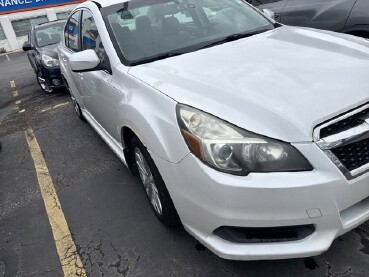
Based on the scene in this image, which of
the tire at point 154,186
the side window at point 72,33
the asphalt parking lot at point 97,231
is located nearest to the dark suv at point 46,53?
the asphalt parking lot at point 97,231

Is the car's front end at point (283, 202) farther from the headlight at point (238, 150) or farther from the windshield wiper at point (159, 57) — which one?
the windshield wiper at point (159, 57)

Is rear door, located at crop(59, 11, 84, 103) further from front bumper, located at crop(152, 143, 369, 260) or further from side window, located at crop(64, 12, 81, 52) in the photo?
front bumper, located at crop(152, 143, 369, 260)

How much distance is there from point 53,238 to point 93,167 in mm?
1266

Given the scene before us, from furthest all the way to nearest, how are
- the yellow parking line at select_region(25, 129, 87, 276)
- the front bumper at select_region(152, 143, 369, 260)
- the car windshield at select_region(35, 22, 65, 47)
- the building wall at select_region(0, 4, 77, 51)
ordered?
the building wall at select_region(0, 4, 77, 51)
the car windshield at select_region(35, 22, 65, 47)
the yellow parking line at select_region(25, 129, 87, 276)
the front bumper at select_region(152, 143, 369, 260)

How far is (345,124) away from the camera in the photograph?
1.95m

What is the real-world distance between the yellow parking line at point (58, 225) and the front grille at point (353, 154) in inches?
72.8

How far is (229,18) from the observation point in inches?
134

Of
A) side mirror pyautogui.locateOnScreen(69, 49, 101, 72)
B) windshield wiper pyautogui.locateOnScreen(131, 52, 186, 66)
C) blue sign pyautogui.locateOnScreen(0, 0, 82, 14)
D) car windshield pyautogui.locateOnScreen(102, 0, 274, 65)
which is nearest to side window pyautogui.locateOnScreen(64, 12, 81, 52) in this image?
car windshield pyautogui.locateOnScreen(102, 0, 274, 65)

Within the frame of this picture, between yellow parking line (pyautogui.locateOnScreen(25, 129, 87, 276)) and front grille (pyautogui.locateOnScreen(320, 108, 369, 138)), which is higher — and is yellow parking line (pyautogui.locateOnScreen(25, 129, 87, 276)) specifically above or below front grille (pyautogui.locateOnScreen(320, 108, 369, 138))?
below

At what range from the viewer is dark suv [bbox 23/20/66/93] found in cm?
754

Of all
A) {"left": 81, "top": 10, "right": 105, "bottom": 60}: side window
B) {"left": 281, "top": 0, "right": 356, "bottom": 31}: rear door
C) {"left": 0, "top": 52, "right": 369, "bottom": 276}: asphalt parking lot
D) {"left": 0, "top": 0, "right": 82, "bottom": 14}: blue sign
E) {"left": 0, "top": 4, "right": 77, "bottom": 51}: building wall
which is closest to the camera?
{"left": 0, "top": 52, "right": 369, "bottom": 276}: asphalt parking lot

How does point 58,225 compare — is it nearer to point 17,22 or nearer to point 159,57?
point 159,57

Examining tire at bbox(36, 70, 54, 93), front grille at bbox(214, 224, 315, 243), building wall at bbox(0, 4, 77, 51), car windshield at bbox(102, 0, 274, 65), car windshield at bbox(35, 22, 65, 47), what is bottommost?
building wall at bbox(0, 4, 77, 51)

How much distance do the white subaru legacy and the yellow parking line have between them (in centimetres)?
70
